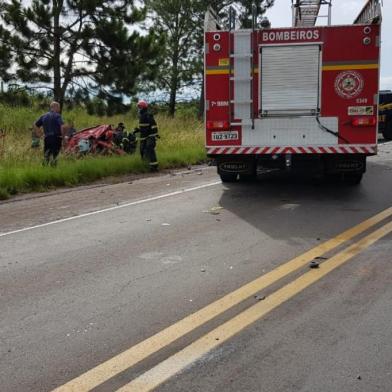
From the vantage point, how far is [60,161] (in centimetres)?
1355

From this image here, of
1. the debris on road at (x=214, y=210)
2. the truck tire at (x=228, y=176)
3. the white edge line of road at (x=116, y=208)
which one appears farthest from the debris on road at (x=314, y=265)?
the truck tire at (x=228, y=176)

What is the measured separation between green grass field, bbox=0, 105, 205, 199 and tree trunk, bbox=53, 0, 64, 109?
54.4 inches

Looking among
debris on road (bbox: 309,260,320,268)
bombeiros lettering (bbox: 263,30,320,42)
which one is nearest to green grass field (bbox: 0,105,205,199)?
bombeiros lettering (bbox: 263,30,320,42)

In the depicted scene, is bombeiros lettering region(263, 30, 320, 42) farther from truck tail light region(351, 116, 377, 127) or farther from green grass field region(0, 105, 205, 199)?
green grass field region(0, 105, 205, 199)

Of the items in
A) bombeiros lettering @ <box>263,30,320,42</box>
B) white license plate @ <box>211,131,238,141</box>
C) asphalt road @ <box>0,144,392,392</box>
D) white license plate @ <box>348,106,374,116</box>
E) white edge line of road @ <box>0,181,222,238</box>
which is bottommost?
white edge line of road @ <box>0,181,222,238</box>

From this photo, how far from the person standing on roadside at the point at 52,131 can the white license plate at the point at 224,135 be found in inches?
189

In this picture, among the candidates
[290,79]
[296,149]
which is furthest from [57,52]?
[296,149]

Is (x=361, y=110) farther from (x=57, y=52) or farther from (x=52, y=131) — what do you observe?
(x=57, y=52)

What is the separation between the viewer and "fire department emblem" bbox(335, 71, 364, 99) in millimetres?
8977

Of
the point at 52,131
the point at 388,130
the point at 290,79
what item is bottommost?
the point at 388,130

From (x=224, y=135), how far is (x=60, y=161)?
18.1 ft

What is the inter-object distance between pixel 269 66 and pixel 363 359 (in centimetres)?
641

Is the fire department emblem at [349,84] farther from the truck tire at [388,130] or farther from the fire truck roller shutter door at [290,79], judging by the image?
the truck tire at [388,130]

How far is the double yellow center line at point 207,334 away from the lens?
3348 mm
